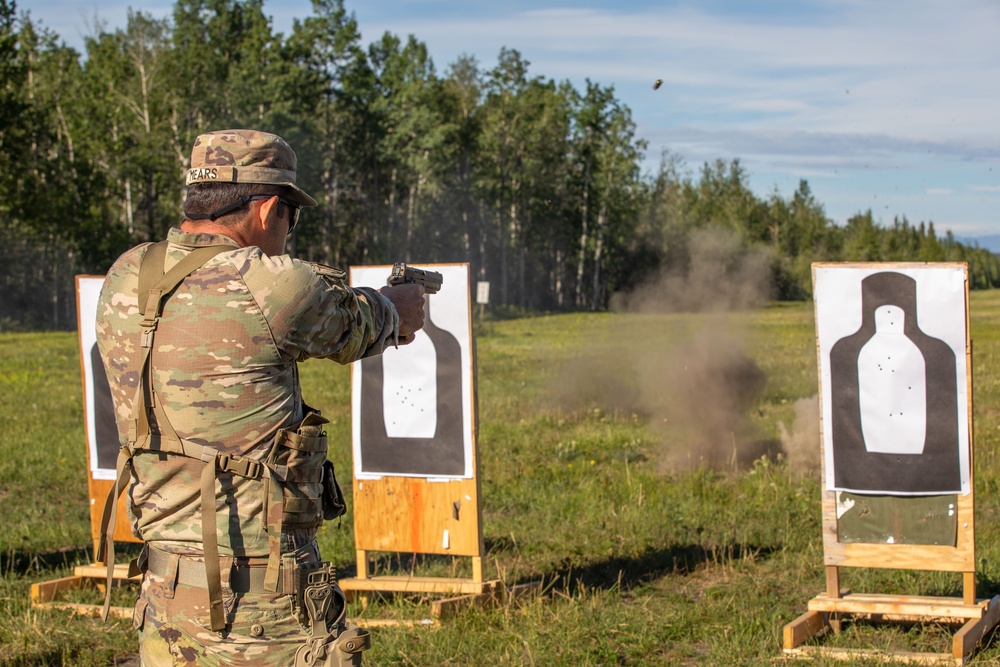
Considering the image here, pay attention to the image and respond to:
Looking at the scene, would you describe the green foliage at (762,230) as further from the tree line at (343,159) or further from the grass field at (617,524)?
the grass field at (617,524)

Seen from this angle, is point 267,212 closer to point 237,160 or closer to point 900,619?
point 237,160

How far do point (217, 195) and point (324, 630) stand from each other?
50.6 inches

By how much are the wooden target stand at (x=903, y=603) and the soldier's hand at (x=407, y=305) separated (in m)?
2.91

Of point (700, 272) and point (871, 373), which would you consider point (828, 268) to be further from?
point (700, 272)

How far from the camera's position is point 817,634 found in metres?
5.38

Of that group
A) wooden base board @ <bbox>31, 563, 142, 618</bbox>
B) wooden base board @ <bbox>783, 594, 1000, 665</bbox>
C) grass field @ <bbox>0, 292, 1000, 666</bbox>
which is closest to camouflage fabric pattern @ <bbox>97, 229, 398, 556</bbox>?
grass field @ <bbox>0, 292, 1000, 666</bbox>

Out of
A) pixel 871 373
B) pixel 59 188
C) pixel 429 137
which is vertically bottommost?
pixel 871 373

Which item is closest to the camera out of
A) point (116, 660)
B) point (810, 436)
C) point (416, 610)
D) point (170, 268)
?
point (170, 268)

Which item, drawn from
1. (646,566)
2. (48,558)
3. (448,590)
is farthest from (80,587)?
(646,566)

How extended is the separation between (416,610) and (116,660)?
1.58 metres

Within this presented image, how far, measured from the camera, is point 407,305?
126 inches

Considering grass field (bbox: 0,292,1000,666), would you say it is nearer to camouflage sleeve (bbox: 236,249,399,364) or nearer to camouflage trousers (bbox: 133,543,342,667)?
camouflage trousers (bbox: 133,543,342,667)

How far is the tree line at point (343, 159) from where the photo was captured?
133 feet

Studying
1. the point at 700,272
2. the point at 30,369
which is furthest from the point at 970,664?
the point at 700,272
